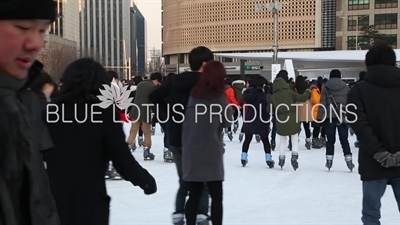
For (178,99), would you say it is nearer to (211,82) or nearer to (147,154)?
(211,82)

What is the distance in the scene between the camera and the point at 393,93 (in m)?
3.96

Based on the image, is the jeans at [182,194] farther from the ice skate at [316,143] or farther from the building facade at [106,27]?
the building facade at [106,27]

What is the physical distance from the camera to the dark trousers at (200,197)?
4.62 m

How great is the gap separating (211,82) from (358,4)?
231 ft

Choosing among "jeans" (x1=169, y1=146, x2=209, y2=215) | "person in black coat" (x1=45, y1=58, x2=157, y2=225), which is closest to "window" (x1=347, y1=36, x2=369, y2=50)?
"jeans" (x1=169, y1=146, x2=209, y2=215)

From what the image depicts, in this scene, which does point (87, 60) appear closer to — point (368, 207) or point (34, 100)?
point (34, 100)

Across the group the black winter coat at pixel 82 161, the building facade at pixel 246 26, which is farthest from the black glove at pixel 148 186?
the building facade at pixel 246 26

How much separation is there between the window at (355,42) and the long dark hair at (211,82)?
63166mm

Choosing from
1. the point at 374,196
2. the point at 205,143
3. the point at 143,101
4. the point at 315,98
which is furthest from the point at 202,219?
the point at 315,98

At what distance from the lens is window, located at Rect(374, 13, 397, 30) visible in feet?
225

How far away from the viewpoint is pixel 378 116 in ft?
12.9

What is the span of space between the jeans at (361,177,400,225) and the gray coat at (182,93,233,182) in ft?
3.91

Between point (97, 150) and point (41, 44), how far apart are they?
1.74m

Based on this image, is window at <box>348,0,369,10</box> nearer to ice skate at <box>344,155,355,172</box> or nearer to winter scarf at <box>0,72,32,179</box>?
ice skate at <box>344,155,355,172</box>
